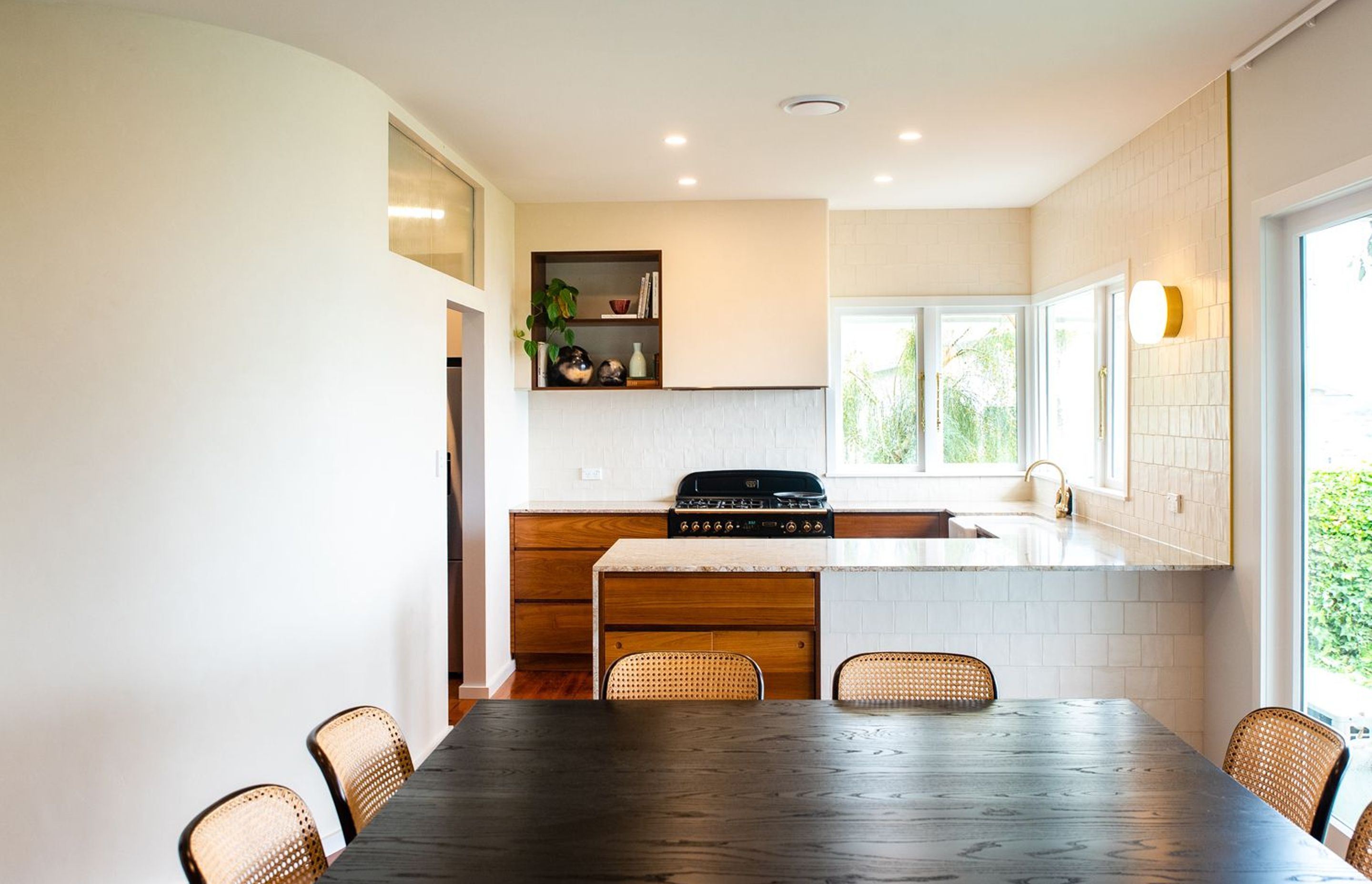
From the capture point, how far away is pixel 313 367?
3020 millimetres

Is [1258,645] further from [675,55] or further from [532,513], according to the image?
[532,513]

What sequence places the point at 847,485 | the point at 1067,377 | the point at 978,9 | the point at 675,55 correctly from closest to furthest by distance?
the point at 978,9, the point at 675,55, the point at 1067,377, the point at 847,485

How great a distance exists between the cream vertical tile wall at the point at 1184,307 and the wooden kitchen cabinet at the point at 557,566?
8.02ft

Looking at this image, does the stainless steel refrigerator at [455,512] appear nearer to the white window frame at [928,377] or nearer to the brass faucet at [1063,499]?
the white window frame at [928,377]

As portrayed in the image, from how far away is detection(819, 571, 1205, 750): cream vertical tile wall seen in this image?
10.6 feet

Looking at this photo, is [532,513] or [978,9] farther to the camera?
[532,513]

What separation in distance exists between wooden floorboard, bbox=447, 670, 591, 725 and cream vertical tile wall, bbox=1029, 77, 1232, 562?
2.76 meters

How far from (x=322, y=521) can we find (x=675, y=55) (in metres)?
1.94

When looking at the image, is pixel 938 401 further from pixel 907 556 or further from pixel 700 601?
pixel 700 601

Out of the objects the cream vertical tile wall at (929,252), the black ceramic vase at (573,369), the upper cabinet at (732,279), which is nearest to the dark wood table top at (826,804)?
the upper cabinet at (732,279)

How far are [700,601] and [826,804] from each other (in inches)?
67.4

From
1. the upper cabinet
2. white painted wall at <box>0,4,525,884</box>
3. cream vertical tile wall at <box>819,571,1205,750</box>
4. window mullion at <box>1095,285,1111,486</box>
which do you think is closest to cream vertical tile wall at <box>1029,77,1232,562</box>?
window mullion at <box>1095,285,1111,486</box>

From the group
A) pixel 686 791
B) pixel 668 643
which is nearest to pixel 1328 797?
pixel 686 791

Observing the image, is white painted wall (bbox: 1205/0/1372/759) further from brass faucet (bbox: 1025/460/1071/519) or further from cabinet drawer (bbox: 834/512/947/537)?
cabinet drawer (bbox: 834/512/947/537)
